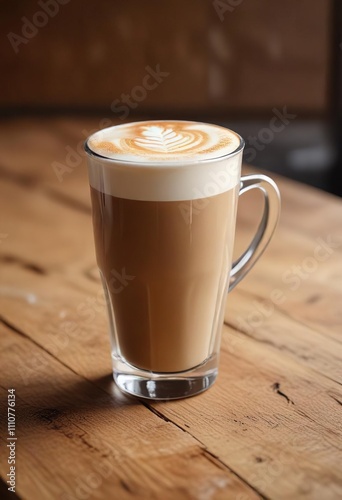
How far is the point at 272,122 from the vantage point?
245cm

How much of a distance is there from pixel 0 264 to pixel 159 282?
45 cm

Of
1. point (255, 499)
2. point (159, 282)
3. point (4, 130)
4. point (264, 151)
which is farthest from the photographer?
point (264, 151)

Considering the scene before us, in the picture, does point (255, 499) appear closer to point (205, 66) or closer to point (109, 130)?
point (109, 130)

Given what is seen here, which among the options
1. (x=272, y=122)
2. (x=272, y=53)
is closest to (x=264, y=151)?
(x=272, y=122)

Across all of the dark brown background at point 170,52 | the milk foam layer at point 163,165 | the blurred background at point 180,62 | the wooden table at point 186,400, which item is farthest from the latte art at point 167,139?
the dark brown background at point 170,52
